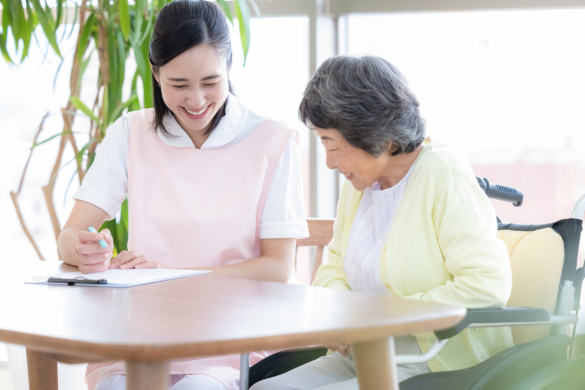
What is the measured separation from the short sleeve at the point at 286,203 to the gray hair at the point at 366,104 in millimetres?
340

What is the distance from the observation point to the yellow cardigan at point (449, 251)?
1414mm

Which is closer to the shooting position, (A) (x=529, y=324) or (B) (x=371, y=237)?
(A) (x=529, y=324)

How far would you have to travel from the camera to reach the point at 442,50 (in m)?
3.12

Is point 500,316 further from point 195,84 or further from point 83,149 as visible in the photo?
point 83,149

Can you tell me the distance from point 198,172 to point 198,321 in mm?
961

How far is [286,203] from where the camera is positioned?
1.89m

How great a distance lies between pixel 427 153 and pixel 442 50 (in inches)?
65.1

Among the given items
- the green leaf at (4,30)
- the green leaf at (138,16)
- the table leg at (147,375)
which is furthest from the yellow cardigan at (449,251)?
the green leaf at (4,30)

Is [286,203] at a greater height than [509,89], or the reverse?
[509,89]

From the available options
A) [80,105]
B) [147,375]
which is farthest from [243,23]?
[147,375]

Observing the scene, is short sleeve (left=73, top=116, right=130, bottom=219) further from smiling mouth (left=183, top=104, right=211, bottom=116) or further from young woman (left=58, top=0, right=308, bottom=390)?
smiling mouth (left=183, top=104, right=211, bottom=116)

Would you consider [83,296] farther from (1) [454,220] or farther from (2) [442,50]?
(2) [442,50]

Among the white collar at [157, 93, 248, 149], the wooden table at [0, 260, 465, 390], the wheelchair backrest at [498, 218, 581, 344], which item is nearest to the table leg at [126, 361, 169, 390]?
the wooden table at [0, 260, 465, 390]

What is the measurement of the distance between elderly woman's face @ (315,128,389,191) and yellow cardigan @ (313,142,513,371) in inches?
3.4
